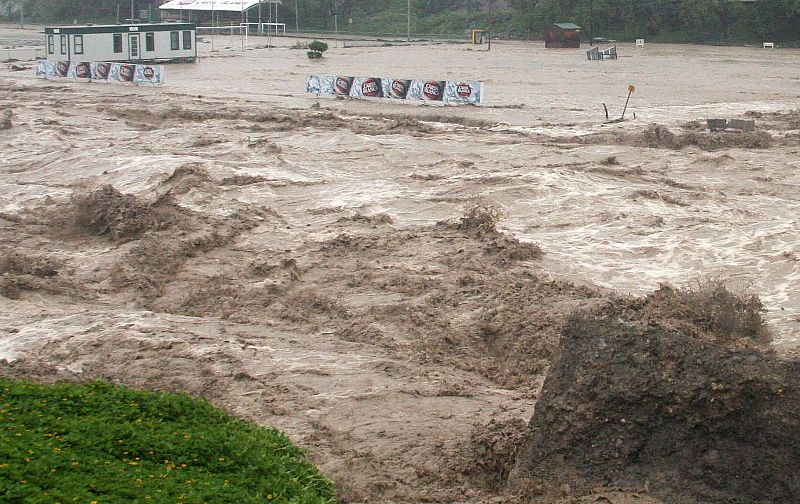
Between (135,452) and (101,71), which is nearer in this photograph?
(135,452)

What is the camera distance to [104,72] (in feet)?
134

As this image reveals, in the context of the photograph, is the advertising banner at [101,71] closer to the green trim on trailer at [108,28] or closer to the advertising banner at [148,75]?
the advertising banner at [148,75]

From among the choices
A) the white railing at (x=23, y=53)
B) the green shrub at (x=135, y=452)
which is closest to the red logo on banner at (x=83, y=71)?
the white railing at (x=23, y=53)

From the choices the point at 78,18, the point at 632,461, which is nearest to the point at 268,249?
the point at 632,461

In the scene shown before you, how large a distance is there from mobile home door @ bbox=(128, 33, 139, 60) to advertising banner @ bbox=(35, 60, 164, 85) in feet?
23.4

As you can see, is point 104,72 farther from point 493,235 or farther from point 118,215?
point 493,235

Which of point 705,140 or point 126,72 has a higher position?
point 126,72

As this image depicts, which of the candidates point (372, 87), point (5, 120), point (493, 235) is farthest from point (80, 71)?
point (493, 235)

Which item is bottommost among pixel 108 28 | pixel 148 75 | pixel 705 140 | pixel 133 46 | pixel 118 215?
pixel 118 215

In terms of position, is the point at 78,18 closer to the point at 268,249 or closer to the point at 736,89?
the point at 736,89

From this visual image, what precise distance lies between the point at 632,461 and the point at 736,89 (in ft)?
105

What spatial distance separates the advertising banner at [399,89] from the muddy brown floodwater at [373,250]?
1660 mm

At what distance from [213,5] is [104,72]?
42334mm

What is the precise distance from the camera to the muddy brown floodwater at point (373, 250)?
33.8 ft
